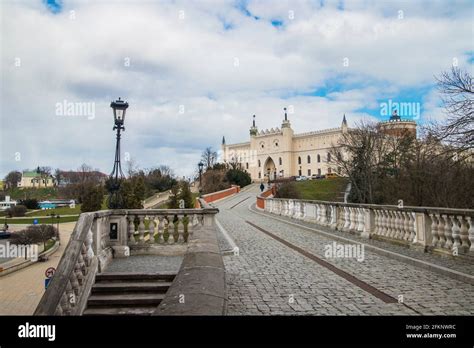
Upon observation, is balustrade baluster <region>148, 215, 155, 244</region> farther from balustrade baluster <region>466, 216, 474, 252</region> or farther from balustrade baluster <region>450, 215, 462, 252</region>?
balustrade baluster <region>466, 216, 474, 252</region>

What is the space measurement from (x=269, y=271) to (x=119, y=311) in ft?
9.54

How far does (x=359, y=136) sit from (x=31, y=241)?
35995 mm

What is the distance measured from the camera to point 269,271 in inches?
282

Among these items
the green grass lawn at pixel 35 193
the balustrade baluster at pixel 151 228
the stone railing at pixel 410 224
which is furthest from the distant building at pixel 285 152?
the balustrade baluster at pixel 151 228

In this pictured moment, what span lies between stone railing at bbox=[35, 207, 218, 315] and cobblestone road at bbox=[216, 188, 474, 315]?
168cm

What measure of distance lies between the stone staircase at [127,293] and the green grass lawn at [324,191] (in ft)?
155

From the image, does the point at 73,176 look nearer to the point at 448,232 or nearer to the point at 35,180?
the point at 35,180

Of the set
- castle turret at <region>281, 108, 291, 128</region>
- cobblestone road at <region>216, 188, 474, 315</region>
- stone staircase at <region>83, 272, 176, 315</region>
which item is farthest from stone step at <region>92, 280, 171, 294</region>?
castle turret at <region>281, 108, 291, 128</region>

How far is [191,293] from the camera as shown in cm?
363

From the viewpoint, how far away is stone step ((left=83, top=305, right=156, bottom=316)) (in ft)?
18.2

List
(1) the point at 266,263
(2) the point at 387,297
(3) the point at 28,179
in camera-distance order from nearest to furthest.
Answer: (2) the point at 387,297 < (1) the point at 266,263 < (3) the point at 28,179
